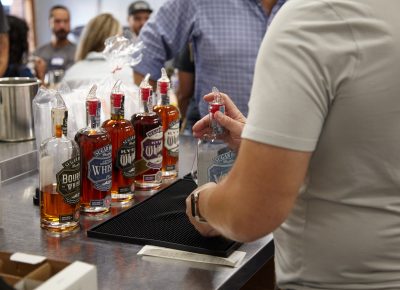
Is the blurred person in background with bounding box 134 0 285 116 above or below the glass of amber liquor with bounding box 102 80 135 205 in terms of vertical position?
above

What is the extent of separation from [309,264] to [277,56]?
36 cm

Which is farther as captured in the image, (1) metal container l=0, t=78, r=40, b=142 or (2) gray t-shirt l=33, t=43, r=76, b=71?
(2) gray t-shirt l=33, t=43, r=76, b=71

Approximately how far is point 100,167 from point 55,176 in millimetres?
104

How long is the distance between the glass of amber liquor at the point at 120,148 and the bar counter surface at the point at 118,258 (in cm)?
5

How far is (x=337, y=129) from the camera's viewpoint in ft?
3.13

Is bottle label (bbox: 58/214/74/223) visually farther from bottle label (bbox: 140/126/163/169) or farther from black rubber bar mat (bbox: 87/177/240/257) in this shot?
bottle label (bbox: 140/126/163/169)

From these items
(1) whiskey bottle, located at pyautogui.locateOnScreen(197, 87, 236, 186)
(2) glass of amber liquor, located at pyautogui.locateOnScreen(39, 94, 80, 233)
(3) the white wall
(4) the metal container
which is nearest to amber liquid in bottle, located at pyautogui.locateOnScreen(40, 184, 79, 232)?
(2) glass of amber liquor, located at pyautogui.locateOnScreen(39, 94, 80, 233)

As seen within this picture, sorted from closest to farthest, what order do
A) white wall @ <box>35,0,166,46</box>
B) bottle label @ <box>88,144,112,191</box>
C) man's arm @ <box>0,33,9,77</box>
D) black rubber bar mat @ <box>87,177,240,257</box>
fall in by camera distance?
black rubber bar mat @ <box>87,177,240,257</box> < bottle label @ <box>88,144,112,191</box> < man's arm @ <box>0,33,9,77</box> < white wall @ <box>35,0,166,46</box>

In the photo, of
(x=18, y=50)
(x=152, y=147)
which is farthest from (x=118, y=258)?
(x=18, y=50)

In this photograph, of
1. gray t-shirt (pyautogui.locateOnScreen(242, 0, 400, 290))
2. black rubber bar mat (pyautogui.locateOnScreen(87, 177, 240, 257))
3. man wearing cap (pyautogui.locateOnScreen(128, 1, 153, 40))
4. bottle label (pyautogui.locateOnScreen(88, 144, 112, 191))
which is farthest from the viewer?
man wearing cap (pyautogui.locateOnScreen(128, 1, 153, 40))

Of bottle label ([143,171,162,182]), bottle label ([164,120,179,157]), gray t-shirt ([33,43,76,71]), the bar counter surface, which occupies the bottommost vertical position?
gray t-shirt ([33,43,76,71])

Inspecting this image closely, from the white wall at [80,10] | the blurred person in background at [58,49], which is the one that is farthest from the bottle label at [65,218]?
the white wall at [80,10]

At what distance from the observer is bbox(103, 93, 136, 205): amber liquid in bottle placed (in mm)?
1423

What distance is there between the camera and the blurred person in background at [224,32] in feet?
7.90
